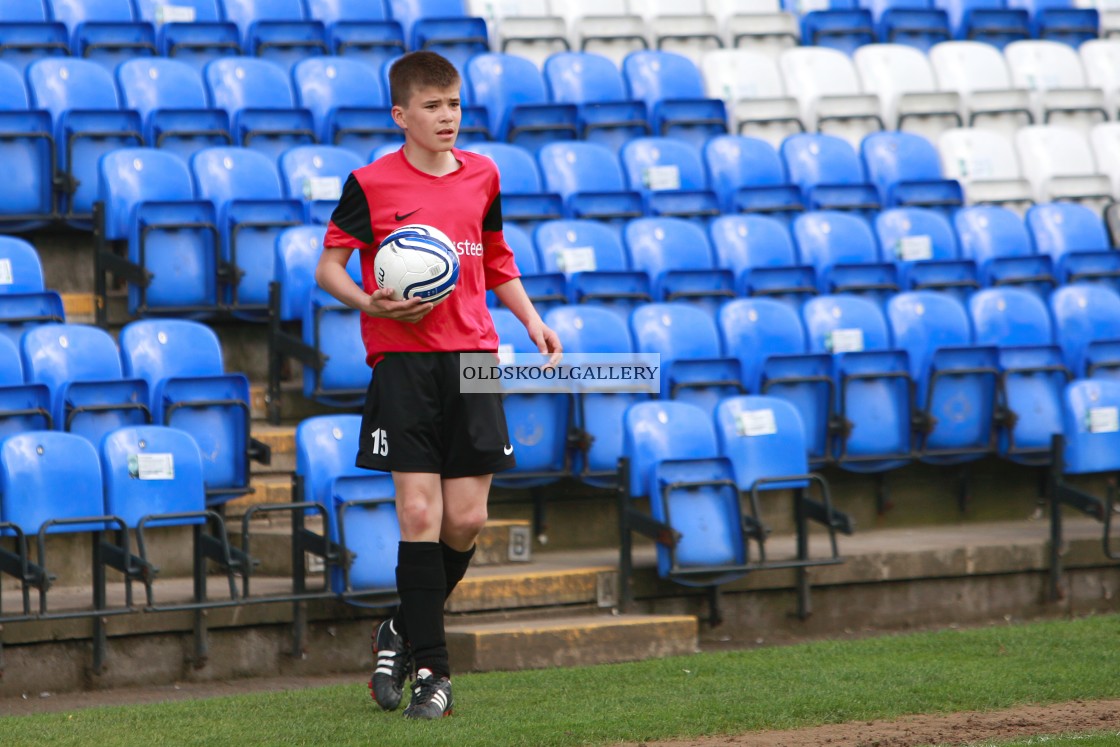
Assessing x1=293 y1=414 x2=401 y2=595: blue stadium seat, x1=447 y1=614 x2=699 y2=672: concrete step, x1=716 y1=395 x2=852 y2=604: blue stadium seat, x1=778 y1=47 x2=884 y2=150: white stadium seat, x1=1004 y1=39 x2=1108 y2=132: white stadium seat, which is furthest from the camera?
x1=1004 y1=39 x2=1108 y2=132: white stadium seat

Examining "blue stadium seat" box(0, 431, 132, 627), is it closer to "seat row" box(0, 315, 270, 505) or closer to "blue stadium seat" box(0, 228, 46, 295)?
"seat row" box(0, 315, 270, 505)

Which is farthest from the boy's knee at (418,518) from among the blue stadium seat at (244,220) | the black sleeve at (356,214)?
the blue stadium seat at (244,220)

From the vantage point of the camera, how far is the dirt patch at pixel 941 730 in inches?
172

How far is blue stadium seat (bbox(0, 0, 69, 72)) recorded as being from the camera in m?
9.77

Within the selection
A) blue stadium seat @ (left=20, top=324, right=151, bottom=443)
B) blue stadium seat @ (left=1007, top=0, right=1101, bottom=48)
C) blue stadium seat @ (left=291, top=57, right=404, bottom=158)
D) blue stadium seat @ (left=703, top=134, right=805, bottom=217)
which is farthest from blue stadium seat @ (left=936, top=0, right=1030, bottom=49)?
blue stadium seat @ (left=20, top=324, right=151, bottom=443)

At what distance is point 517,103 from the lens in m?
10.6

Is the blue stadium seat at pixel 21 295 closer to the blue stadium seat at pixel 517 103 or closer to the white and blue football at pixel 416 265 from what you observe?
the white and blue football at pixel 416 265

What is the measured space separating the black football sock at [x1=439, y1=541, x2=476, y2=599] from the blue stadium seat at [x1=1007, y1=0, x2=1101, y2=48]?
10171mm

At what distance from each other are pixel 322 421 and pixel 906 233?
4592mm

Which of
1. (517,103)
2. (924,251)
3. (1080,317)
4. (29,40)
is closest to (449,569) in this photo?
(1080,317)

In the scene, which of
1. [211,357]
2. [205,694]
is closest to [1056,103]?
[211,357]

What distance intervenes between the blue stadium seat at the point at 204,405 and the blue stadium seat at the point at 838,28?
279 inches

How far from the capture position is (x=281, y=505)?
621cm

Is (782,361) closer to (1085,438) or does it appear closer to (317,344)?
(1085,438)
